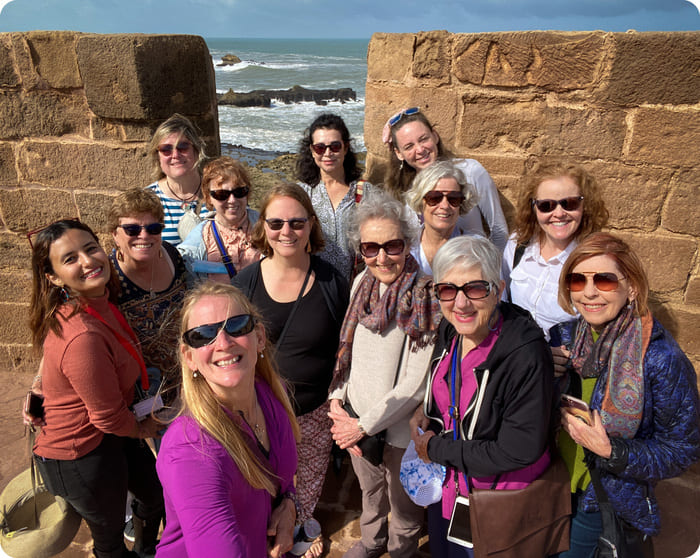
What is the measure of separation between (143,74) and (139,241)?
57.6 inches

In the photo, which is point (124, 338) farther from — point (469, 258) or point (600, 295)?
point (600, 295)

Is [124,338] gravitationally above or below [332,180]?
below

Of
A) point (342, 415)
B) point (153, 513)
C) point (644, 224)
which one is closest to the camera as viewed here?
Answer: point (342, 415)

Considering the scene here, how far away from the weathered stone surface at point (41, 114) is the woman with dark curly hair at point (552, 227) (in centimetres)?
316

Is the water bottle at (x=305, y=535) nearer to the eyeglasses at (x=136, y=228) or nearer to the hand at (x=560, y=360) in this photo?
the hand at (x=560, y=360)

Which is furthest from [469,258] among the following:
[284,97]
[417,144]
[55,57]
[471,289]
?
[284,97]

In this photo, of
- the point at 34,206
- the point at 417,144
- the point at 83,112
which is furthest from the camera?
the point at 34,206

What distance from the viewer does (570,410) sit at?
194 cm

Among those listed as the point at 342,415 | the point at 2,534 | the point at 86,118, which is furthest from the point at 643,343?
the point at 86,118

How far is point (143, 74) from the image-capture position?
3352 millimetres

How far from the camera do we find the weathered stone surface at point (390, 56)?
3.39m

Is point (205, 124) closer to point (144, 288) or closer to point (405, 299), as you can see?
point (144, 288)

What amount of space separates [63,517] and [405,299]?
6.39ft

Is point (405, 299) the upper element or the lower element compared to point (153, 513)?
upper
